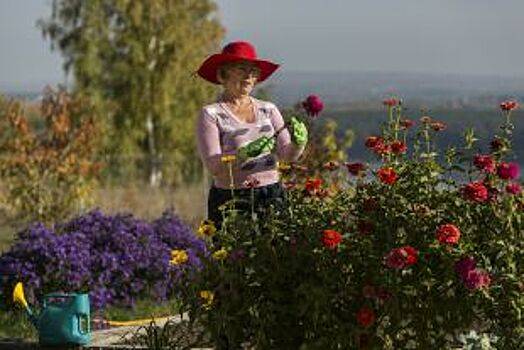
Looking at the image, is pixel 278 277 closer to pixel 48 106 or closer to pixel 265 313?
pixel 265 313

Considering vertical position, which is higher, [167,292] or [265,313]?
[265,313]

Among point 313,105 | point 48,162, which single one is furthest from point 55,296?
point 48,162

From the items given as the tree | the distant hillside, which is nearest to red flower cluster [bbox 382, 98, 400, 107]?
the distant hillside

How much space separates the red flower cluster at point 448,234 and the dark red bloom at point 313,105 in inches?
43.4

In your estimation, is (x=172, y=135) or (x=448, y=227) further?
(x=172, y=135)

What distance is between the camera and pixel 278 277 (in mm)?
5066

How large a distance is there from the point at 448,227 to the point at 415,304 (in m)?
0.45

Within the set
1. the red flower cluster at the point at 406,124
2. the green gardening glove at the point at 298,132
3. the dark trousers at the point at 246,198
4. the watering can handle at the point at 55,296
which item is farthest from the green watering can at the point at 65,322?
the red flower cluster at the point at 406,124

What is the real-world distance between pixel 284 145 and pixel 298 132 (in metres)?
0.19

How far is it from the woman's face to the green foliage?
808cm

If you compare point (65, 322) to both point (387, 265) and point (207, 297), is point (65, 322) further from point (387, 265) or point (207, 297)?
point (387, 265)

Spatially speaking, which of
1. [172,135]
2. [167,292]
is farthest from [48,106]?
[172,135]

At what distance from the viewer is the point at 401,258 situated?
4.55m

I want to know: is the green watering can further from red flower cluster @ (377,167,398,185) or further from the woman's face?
red flower cluster @ (377,167,398,185)
